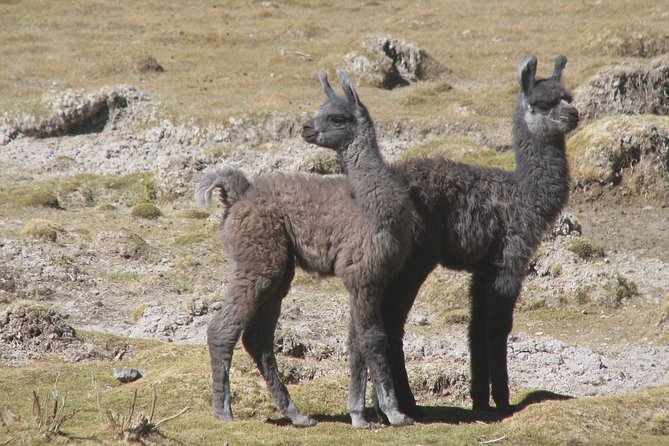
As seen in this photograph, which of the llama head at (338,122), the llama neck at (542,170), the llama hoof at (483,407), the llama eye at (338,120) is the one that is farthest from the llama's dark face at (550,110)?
the llama hoof at (483,407)

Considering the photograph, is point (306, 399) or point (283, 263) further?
point (306, 399)

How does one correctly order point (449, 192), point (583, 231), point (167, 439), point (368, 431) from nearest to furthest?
point (167, 439) → point (368, 431) → point (449, 192) → point (583, 231)

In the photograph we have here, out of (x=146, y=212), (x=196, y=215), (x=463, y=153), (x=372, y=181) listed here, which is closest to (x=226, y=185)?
(x=372, y=181)

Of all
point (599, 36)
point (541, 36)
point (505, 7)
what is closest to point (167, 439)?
point (599, 36)

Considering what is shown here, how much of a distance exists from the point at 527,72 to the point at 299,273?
36.0ft

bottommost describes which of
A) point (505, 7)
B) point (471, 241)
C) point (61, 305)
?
point (61, 305)

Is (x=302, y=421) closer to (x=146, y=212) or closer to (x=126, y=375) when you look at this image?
(x=126, y=375)

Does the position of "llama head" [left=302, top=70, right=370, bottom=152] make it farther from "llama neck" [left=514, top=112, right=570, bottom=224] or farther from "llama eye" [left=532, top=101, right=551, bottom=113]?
"llama eye" [left=532, top=101, right=551, bottom=113]

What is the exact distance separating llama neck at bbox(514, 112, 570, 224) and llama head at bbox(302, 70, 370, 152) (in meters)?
3.23

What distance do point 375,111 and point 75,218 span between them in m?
13.4

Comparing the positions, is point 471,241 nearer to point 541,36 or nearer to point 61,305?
point 61,305

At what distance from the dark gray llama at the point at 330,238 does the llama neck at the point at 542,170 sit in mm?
2774

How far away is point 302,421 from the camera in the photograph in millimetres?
12289

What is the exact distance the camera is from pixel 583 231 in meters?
26.0
